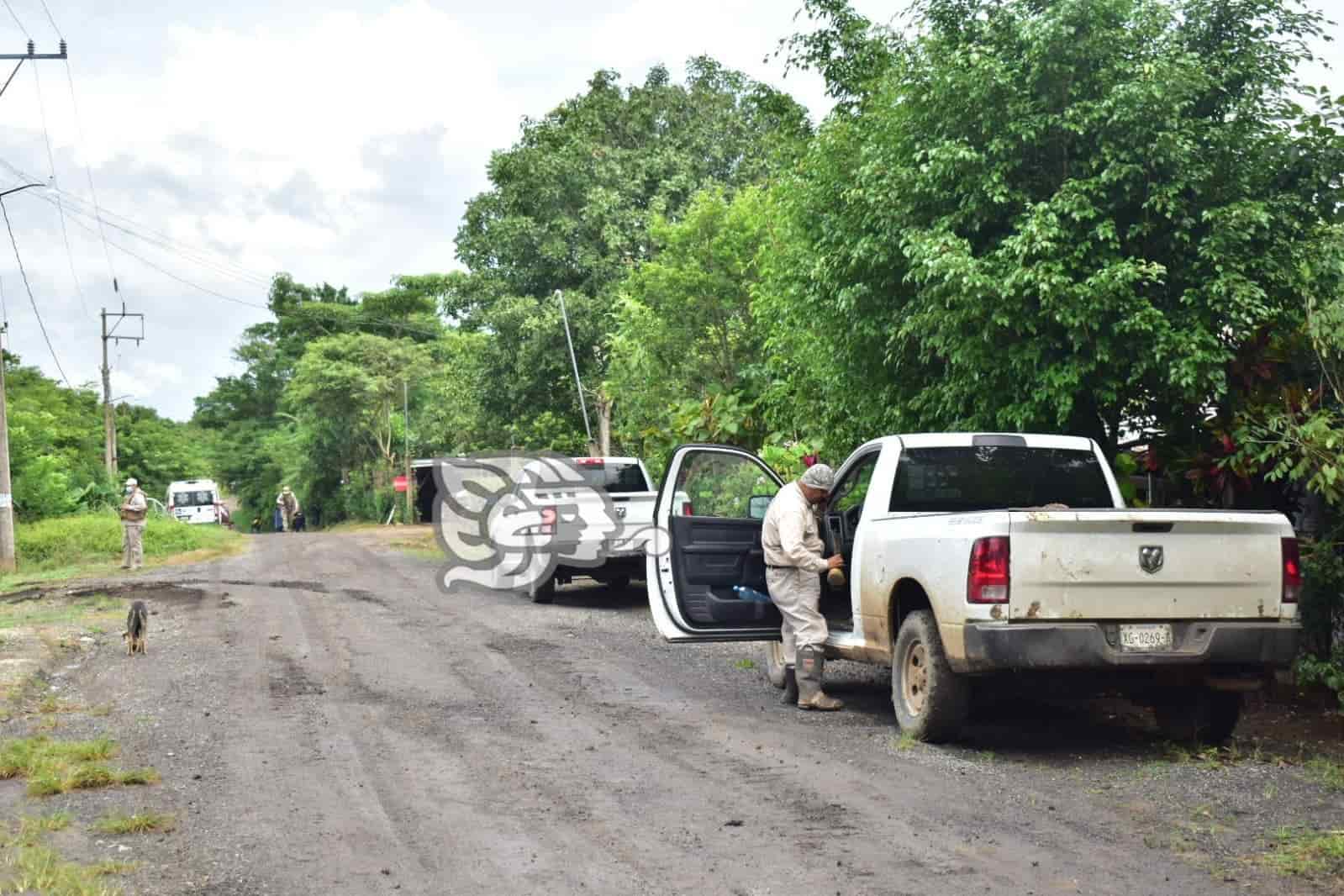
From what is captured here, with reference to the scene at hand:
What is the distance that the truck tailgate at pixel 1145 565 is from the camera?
7.56 m

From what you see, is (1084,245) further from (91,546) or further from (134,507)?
(91,546)

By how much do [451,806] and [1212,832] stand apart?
3552 millimetres

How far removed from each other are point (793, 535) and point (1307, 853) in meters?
4.20

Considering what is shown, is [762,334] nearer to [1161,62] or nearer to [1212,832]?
[1161,62]

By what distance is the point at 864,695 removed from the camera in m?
10.6

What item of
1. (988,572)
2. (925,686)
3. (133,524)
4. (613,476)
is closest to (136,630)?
(613,476)

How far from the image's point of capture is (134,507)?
26906mm

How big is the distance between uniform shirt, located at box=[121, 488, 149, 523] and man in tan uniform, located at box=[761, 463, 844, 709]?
20216mm

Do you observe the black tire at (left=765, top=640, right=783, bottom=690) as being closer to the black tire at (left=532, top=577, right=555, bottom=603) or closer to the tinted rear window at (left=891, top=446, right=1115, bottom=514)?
the tinted rear window at (left=891, top=446, right=1115, bottom=514)

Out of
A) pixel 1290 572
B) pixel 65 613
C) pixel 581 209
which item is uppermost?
pixel 581 209

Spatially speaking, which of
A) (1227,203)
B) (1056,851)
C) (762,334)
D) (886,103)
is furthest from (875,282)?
(762,334)

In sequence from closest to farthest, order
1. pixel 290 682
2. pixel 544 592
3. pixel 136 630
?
pixel 290 682
pixel 136 630
pixel 544 592

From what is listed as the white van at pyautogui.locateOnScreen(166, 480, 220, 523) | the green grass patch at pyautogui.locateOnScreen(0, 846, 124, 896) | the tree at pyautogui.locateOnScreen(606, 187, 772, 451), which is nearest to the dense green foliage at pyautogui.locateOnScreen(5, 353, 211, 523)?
the white van at pyautogui.locateOnScreen(166, 480, 220, 523)

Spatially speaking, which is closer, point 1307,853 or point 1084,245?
point 1307,853
